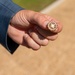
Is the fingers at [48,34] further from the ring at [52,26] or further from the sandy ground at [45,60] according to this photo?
the sandy ground at [45,60]

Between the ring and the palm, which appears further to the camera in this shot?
the palm

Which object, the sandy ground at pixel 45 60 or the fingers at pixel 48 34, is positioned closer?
the fingers at pixel 48 34

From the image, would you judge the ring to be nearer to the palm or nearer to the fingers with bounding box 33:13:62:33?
the fingers with bounding box 33:13:62:33

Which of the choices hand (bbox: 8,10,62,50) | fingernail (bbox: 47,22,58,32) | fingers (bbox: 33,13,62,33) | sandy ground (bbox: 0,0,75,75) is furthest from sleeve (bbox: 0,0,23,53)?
sandy ground (bbox: 0,0,75,75)

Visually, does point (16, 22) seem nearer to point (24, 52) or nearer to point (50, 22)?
point (50, 22)

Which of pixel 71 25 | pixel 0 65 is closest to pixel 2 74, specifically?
pixel 0 65

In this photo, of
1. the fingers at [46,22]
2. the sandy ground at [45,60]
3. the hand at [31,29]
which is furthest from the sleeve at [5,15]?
the sandy ground at [45,60]
